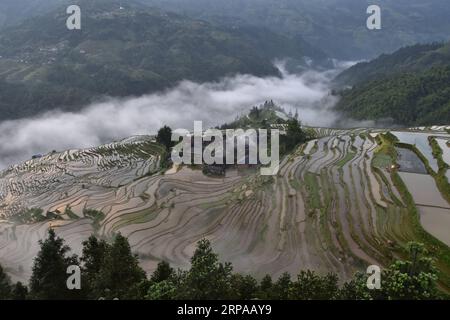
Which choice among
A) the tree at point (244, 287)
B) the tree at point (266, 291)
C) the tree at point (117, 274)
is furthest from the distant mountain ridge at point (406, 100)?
the tree at point (117, 274)

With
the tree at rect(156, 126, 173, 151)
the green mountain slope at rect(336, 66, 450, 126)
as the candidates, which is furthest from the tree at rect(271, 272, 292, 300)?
the green mountain slope at rect(336, 66, 450, 126)

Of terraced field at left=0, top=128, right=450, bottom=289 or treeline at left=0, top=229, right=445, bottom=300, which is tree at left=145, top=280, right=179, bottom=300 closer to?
treeline at left=0, top=229, right=445, bottom=300

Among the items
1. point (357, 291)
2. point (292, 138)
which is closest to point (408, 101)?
point (292, 138)

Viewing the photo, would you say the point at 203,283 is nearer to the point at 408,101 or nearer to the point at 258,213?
the point at 258,213

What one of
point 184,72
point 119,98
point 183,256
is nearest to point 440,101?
point 183,256

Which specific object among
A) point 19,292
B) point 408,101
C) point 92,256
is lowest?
point 19,292
